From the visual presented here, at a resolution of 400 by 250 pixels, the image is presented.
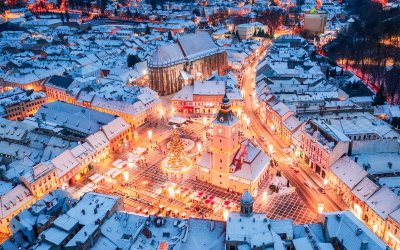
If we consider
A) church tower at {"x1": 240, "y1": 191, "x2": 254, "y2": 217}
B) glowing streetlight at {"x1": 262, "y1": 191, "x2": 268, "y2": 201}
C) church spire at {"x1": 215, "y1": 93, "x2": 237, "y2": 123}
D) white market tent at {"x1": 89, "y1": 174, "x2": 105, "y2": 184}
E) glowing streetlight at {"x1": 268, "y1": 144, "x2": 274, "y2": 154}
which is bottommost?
glowing streetlight at {"x1": 262, "y1": 191, "x2": 268, "y2": 201}

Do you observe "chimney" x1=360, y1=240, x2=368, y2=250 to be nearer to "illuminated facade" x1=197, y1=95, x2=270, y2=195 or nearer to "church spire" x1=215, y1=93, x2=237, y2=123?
"illuminated facade" x1=197, y1=95, x2=270, y2=195

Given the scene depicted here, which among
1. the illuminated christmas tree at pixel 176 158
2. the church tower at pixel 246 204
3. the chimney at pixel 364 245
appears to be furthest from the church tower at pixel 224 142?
the chimney at pixel 364 245

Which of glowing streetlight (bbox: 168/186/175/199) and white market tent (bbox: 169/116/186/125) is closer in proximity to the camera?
glowing streetlight (bbox: 168/186/175/199)

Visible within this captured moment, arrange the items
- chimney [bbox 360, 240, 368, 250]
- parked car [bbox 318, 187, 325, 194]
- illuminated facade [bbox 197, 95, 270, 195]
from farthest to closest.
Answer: parked car [bbox 318, 187, 325, 194] → illuminated facade [bbox 197, 95, 270, 195] → chimney [bbox 360, 240, 368, 250]

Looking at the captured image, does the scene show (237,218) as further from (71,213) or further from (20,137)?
(20,137)

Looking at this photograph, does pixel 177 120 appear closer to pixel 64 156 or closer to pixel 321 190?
pixel 64 156

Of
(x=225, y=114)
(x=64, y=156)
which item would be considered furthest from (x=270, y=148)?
(x=64, y=156)

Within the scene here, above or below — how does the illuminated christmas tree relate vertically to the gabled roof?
below

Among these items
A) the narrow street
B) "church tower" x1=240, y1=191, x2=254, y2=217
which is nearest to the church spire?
the narrow street
